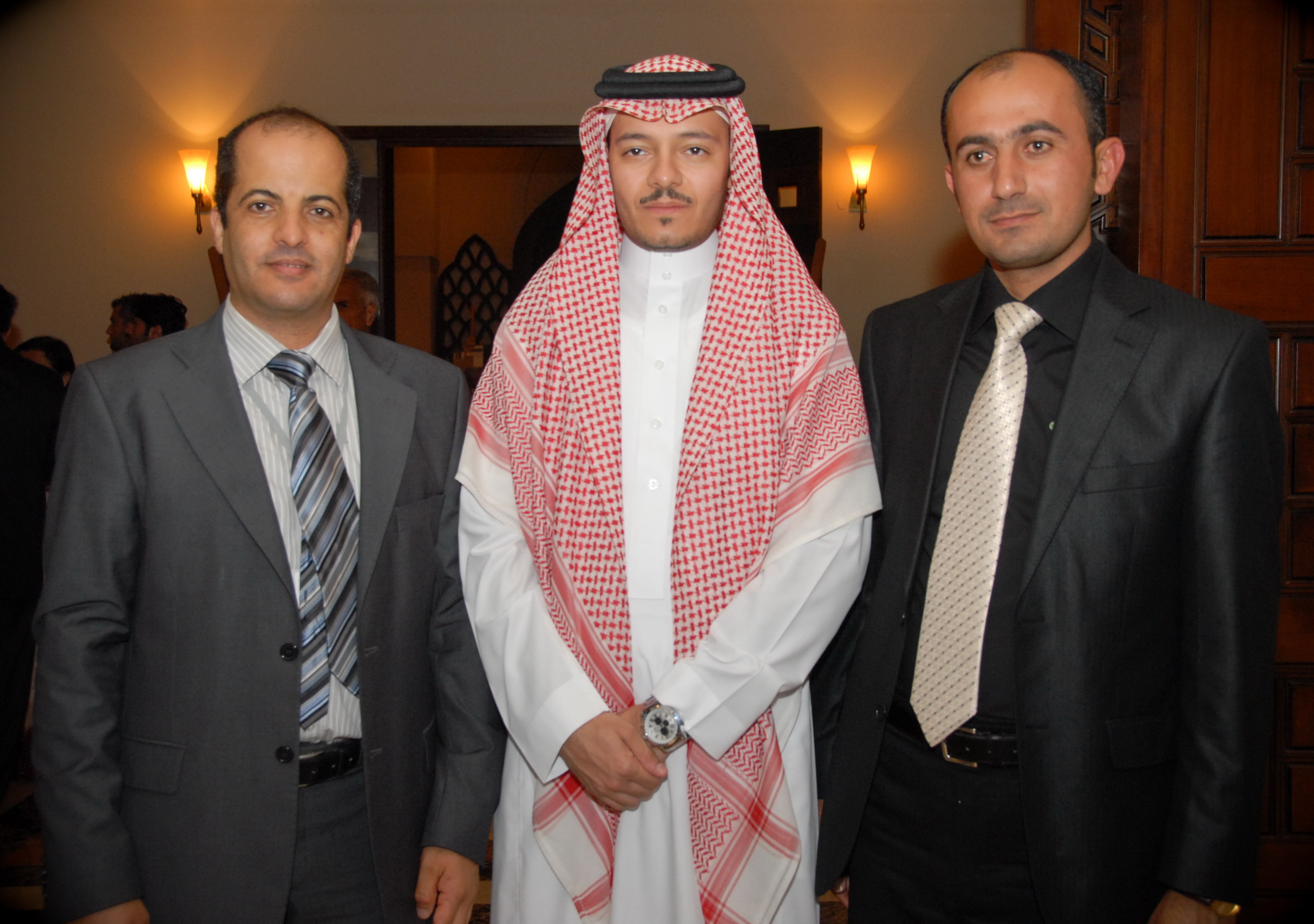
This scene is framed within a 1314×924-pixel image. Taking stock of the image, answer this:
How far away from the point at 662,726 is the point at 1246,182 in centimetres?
202

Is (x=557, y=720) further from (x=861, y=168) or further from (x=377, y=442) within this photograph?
(x=861, y=168)

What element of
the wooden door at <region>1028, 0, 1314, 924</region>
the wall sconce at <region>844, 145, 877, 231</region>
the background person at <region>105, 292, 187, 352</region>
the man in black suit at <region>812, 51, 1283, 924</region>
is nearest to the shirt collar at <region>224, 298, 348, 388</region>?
the man in black suit at <region>812, 51, 1283, 924</region>

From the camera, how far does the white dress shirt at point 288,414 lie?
144 cm

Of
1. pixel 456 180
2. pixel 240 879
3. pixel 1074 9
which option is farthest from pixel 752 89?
pixel 240 879

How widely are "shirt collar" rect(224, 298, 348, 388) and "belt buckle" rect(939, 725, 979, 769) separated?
112cm

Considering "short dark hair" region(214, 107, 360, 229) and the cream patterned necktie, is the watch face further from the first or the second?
"short dark hair" region(214, 107, 360, 229)

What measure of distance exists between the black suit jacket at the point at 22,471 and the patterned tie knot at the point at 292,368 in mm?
2159

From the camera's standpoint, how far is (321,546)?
145 centimetres

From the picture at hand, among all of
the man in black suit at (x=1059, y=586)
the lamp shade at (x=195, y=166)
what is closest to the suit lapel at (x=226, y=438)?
the man in black suit at (x=1059, y=586)

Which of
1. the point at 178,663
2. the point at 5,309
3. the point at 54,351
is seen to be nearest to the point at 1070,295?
the point at 178,663

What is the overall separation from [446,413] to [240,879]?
30.6 inches

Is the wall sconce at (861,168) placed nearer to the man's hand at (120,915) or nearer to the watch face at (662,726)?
the watch face at (662,726)

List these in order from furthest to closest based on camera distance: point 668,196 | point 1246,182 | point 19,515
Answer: point 19,515 → point 1246,182 → point 668,196

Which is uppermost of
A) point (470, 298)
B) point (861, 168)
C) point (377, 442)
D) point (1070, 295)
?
point (861, 168)
